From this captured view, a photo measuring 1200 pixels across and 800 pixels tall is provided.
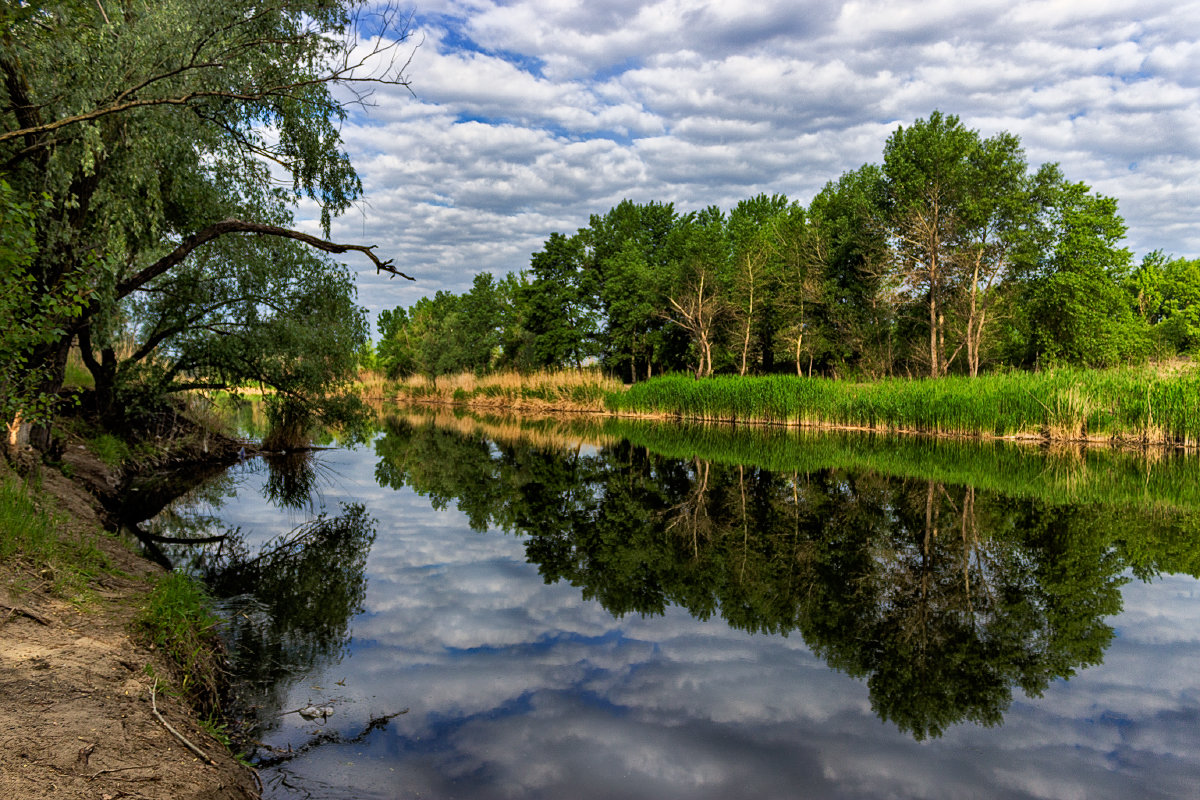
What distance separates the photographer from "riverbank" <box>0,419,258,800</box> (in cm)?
259

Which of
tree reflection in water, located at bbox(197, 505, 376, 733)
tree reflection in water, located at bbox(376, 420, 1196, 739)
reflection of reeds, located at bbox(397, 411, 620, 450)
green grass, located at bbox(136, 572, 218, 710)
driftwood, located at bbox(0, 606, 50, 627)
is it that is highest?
driftwood, located at bbox(0, 606, 50, 627)

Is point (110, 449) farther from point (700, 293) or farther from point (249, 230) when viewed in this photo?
point (700, 293)

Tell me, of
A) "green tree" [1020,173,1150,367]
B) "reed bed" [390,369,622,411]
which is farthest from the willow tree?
"green tree" [1020,173,1150,367]

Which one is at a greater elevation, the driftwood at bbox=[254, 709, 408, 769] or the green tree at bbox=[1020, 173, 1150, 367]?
the green tree at bbox=[1020, 173, 1150, 367]

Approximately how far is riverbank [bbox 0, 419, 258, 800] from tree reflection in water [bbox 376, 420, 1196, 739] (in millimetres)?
3697

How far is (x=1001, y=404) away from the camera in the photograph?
20.5 metres

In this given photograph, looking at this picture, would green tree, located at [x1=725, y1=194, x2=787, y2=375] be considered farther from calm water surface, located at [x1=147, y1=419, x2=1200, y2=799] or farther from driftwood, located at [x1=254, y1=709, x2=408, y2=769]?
driftwood, located at [x1=254, y1=709, x2=408, y2=769]

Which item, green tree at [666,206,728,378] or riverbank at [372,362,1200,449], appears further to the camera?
green tree at [666,206,728,378]

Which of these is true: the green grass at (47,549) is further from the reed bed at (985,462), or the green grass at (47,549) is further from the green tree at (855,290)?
the green tree at (855,290)

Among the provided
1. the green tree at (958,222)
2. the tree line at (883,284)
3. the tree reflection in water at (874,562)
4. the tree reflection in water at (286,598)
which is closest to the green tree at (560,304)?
the tree line at (883,284)

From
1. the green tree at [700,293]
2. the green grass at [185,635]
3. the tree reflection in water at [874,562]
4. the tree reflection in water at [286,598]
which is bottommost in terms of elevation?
the tree reflection in water at [874,562]

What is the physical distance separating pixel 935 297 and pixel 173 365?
103 ft

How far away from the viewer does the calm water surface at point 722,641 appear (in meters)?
3.72

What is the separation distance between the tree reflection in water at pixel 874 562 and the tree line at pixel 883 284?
23749mm
